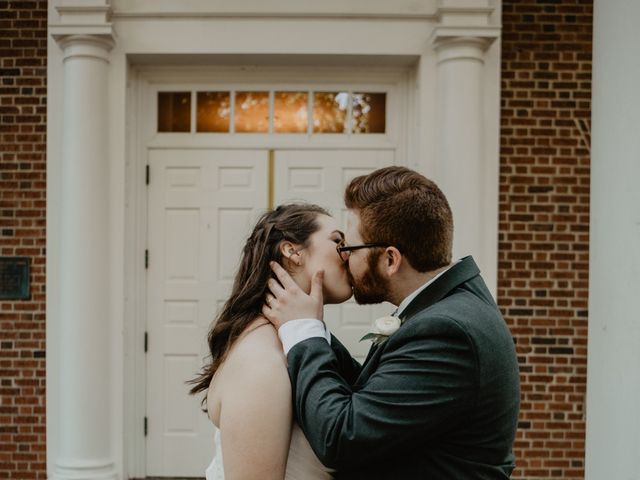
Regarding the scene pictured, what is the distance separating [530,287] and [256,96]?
2.86 meters

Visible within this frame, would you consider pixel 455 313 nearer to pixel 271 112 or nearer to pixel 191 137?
pixel 271 112

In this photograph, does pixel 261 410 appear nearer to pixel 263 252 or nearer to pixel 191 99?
pixel 263 252

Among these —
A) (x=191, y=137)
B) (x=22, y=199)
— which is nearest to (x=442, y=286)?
(x=191, y=137)

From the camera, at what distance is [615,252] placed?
8.26 ft

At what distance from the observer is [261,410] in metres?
1.97

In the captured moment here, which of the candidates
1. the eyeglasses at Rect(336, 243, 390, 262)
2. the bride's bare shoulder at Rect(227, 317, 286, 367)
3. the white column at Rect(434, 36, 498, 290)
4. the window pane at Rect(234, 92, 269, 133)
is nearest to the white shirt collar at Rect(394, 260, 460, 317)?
the eyeglasses at Rect(336, 243, 390, 262)

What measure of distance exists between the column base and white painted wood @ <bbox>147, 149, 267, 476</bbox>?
0.65m

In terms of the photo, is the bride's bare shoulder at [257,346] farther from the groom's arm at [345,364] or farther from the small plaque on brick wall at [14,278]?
the small plaque on brick wall at [14,278]

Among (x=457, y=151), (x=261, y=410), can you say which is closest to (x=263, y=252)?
(x=261, y=410)

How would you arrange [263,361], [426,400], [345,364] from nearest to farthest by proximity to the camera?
[426,400] → [263,361] → [345,364]

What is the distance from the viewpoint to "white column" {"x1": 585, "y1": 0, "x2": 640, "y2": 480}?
2416mm

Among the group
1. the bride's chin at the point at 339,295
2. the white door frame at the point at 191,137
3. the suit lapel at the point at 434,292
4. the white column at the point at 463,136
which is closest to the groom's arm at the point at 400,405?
the suit lapel at the point at 434,292

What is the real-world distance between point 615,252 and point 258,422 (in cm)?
155

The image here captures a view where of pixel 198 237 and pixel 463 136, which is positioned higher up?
pixel 463 136
